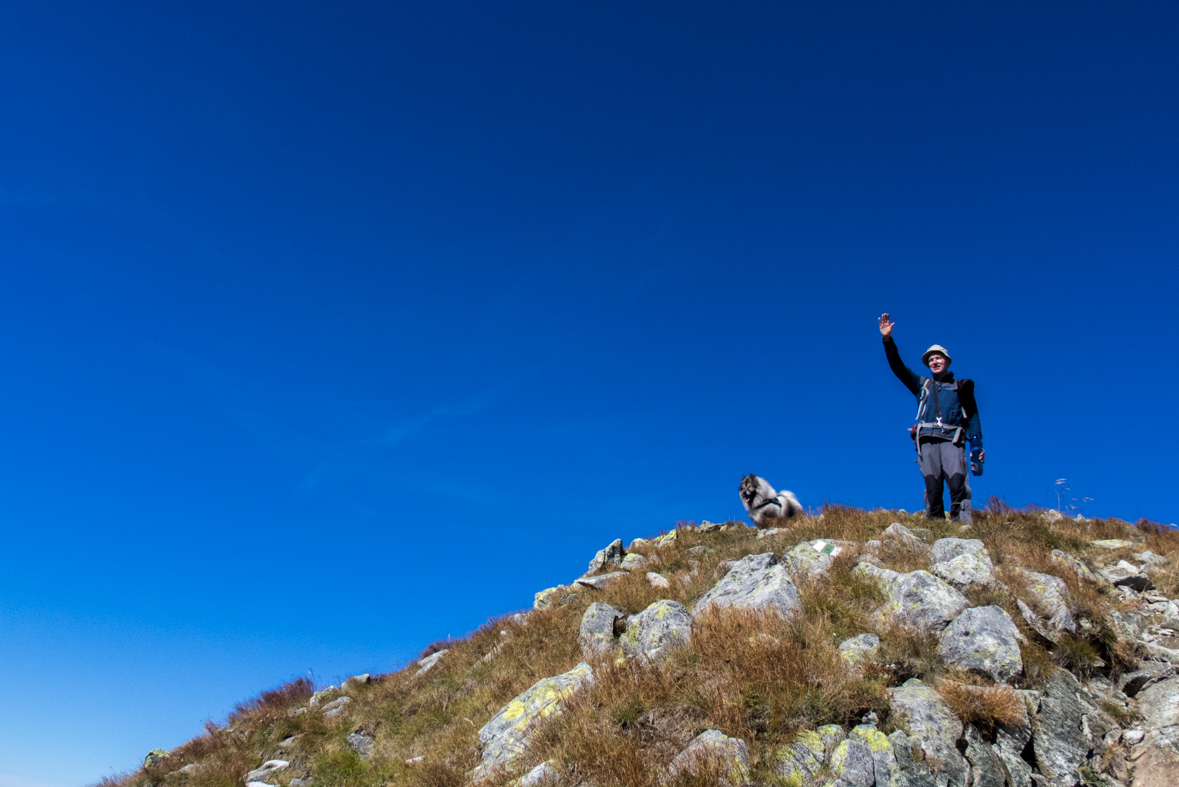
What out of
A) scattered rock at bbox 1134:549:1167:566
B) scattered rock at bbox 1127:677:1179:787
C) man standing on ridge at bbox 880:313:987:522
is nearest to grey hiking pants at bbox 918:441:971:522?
man standing on ridge at bbox 880:313:987:522

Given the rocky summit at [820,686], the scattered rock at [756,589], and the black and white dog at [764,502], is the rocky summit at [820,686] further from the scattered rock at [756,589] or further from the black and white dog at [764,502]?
the black and white dog at [764,502]

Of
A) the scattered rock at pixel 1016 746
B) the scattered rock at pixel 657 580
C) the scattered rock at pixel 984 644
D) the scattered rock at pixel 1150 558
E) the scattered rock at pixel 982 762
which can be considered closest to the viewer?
the scattered rock at pixel 982 762

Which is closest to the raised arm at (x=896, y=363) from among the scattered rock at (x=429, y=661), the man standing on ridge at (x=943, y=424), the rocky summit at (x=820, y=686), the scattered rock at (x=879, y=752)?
the man standing on ridge at (x=943, y=424)

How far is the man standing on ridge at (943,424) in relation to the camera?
10.9 m

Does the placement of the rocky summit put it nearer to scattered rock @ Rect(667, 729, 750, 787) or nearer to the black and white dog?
scattered rock @ Rect(667, 729, 750, 787)

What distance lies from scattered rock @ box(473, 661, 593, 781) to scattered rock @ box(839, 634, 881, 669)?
281cm

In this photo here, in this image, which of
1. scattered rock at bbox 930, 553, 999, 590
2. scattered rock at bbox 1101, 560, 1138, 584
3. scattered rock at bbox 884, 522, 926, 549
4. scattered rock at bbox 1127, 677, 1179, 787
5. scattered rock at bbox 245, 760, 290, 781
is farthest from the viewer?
scattered rock at bbox 245, 760, 290, 781

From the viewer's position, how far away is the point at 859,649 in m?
6.80

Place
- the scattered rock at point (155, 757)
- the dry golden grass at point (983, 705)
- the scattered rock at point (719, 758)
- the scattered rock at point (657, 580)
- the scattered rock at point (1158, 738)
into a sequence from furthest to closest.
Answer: the scattered rock at point (155, 757), the scattered rock at point (657, 580), the dry golden grass at point (983, 705), the scattered rock at point (1158, 738), the scattered rock at point (719, 758)

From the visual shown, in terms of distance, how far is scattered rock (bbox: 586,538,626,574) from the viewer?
1541cm

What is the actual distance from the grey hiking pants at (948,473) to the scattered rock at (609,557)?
7.18m

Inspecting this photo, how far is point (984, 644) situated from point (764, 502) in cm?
907

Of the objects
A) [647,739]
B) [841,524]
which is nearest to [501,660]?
[647,739]

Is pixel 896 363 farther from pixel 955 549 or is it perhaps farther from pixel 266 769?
pixel 266 769
